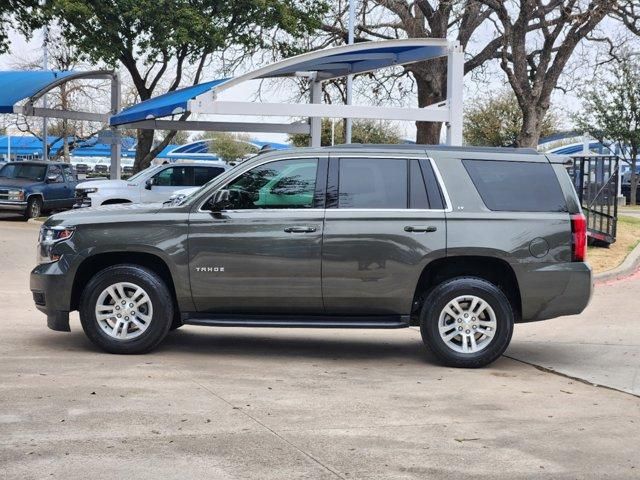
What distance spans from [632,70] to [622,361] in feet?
131

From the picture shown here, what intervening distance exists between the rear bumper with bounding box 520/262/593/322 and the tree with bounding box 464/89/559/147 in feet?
167

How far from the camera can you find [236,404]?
6.90 metres

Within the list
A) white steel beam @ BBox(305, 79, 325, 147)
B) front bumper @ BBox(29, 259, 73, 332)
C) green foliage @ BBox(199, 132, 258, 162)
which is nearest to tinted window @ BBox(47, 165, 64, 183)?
white steel beam @ BBox(305, 79, 325, 147)

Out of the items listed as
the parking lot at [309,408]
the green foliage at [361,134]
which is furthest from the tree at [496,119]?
the parking lot at [309,408]

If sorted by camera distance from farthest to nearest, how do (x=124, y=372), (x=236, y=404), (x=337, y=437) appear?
1. (x=124, y=372)
2. (x=236, y=404)
3. (x=337, y=437)

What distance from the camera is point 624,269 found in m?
16.5

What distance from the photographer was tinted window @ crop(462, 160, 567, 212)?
8648mm

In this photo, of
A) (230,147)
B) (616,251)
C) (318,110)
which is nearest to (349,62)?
(318,110)

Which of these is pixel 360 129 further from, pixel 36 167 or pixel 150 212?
pixel 150 212

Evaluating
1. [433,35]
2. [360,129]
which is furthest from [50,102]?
[433,35]

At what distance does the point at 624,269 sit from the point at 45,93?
734 inches

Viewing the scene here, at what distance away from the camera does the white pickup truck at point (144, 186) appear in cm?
2162

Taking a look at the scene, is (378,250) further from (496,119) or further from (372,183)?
(496,119)

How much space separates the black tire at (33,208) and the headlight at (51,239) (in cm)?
1855
